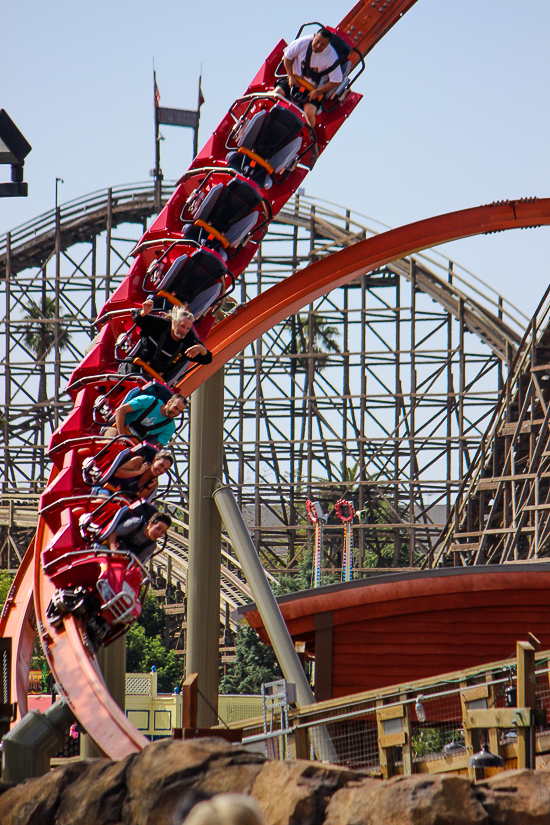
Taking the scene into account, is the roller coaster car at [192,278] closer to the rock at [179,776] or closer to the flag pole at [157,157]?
the rock at [179,776]

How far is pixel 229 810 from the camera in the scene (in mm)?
1819

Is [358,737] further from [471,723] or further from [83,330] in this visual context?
[83,330]

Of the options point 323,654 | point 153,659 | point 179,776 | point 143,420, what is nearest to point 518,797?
point 179,776

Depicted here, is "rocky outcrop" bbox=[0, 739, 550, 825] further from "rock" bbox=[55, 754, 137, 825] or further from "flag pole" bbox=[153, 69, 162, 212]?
"flag pole" bbox=[153, 69, 162, 212]

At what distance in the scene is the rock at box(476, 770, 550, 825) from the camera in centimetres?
298

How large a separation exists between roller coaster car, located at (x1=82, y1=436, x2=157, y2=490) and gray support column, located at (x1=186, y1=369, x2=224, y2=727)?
4.32ft

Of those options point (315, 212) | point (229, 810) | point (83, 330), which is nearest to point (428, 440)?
point (315, 212)

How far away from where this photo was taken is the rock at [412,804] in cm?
298

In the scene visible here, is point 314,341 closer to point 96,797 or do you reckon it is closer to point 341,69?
point 341,69

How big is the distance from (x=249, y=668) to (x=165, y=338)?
1234 centimetres

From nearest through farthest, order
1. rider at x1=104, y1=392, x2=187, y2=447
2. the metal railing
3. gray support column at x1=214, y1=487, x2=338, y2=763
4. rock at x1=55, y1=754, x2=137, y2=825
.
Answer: rock at x1=55, y1=754, x2=137, y2=825
the metal railing
rider at x1=104, y1=392, x2=187, y2=447
gray support column at x1=214, y1=487, x2=338, y2=763

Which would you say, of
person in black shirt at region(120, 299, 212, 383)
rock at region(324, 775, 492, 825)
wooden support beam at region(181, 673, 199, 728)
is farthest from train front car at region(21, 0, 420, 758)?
rock at region(324, 775, 492, 825)

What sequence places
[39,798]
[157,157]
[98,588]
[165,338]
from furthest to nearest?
[157,157] → [165,338] → [98,588] → [39,798]

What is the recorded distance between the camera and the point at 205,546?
798 cm
